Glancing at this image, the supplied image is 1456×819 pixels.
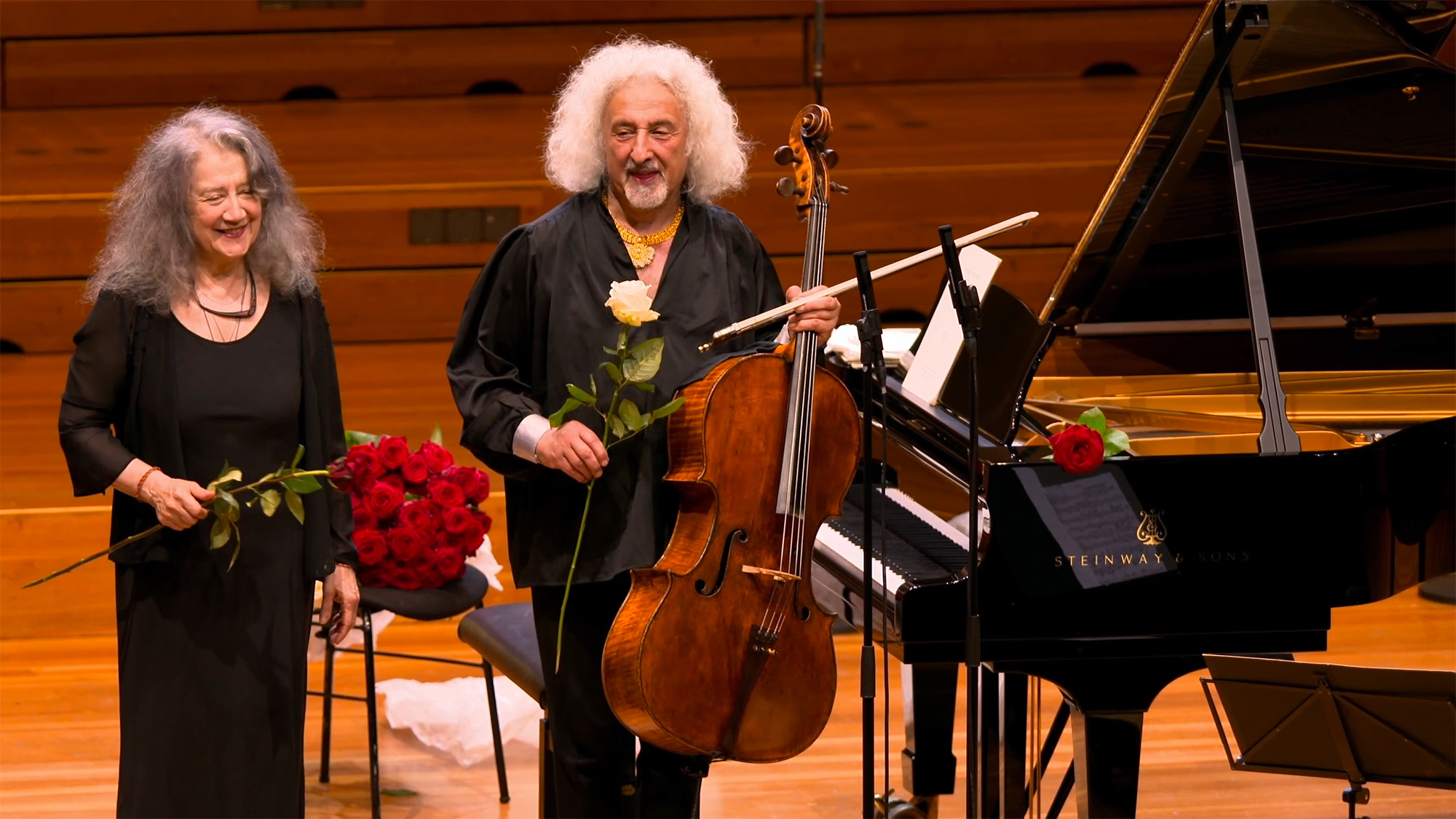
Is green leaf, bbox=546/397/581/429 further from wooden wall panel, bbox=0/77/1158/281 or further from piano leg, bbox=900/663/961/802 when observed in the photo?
wooden wall panel, bbox=0/77/1158/281

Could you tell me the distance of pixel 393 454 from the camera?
10.2 feet

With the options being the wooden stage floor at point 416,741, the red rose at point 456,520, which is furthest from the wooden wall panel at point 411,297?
the red rose at point 456,520

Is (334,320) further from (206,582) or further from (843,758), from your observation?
(206,582)

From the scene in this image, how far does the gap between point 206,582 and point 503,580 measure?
7.91 feet

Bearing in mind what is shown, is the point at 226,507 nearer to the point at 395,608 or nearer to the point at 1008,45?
the point at 395,608

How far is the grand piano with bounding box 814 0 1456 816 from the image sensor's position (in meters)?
2.38

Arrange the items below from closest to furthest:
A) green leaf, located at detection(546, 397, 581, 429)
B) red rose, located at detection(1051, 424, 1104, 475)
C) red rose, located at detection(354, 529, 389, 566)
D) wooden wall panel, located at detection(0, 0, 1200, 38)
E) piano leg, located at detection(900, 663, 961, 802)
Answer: green leaf, located at detection(546, 397, 581, 429) → red rose, located at detection(1051, 424, 1104, 475) → piano leg, located at detection(900, 663, 961, 802) → red rose, located at detection(354, 529, 389, 566) → wooden wall panel, located at detection(0, 0, 1200, 38)

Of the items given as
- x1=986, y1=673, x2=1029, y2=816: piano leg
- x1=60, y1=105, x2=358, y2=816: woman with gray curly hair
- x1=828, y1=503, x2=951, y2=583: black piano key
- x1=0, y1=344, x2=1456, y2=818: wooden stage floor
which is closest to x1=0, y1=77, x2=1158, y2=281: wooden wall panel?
x1=0, y1=344, x2=1456, y2=818: wooden stage floor

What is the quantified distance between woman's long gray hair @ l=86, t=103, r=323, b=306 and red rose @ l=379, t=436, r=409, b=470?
0.86m

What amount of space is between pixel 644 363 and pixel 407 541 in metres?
1.23

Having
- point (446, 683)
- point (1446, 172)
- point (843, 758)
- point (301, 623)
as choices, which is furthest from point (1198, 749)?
point (301, 623)

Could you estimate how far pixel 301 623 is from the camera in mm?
2230

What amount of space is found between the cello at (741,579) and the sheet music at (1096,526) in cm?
41

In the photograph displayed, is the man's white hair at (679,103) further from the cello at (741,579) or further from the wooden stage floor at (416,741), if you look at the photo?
the wooden stage floor at (416,741)
